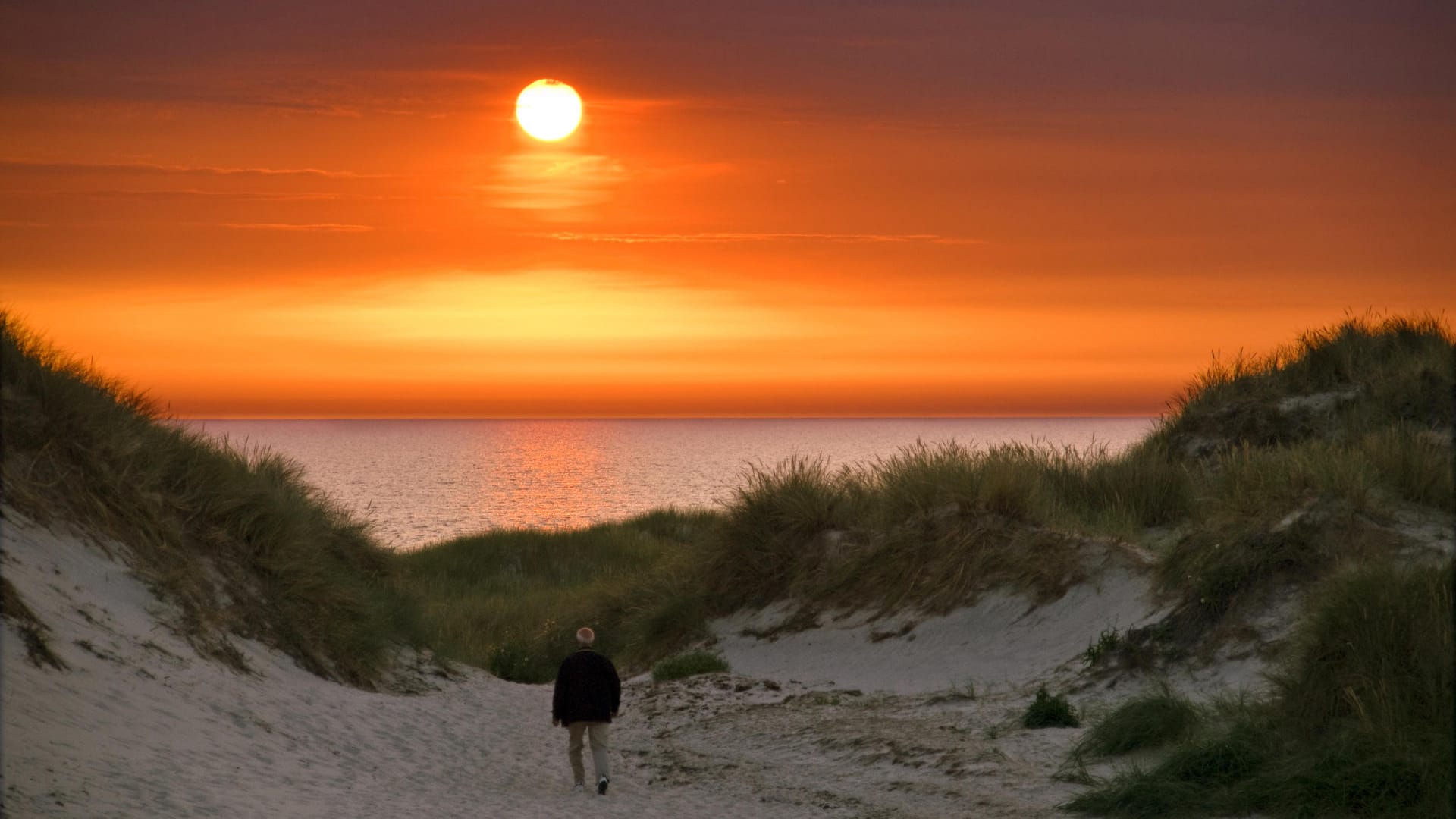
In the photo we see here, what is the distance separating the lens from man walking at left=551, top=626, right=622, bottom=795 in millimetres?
13562

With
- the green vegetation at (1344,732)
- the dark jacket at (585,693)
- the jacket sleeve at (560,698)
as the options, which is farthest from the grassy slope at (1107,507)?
the jacket sleeve at (560,698)

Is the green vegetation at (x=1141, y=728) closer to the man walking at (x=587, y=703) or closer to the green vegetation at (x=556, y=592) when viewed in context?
the man walking at (x=587, y=703)

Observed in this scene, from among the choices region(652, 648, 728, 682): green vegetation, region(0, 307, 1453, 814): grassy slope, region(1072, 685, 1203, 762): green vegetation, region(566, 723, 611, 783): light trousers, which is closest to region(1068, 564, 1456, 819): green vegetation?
region(0, 307, 1453, 814): grassy slope

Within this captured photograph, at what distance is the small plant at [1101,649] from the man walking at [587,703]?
6268 millimetres

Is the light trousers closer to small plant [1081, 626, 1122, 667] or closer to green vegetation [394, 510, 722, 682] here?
small plant [1081, 626, 1122, 667]

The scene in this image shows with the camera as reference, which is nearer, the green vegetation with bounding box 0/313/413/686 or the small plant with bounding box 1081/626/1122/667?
the small plant with bounding box 1081/626/1122/667

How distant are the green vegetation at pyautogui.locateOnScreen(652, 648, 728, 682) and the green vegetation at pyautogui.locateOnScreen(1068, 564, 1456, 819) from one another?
9692mm

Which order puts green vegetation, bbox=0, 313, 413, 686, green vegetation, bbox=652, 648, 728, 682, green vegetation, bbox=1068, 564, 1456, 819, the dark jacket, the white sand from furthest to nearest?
green vegetation, bbox=652, 648, 728, 682
green vegetation, bbox=0, 313, 413, 686
the dark jacket
the white sand
green vegetation, bbox=1068, 564, 1456, 819

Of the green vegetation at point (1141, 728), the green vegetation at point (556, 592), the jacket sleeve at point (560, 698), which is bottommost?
the green vegetation at point (1141, 728)

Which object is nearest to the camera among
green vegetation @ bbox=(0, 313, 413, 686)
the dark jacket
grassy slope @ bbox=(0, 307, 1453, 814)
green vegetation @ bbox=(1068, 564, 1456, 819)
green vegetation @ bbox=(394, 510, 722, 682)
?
green vegetation @ bbox=(1068, 564, 1456, 819)

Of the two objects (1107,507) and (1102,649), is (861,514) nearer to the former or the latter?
(1107,507)

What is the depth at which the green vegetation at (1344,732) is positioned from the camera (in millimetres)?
10070

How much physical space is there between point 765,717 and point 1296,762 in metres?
7.36

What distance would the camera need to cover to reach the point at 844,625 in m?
21.8
